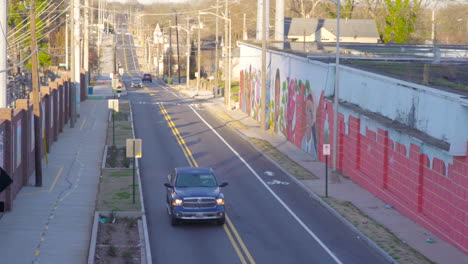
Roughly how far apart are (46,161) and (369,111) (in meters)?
16.7

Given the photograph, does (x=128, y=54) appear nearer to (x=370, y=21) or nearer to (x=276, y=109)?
(x=370, y=21)

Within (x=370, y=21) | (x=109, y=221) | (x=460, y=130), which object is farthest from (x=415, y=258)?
(x=370, y=21)

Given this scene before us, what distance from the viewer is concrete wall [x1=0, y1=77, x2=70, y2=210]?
24.6 m

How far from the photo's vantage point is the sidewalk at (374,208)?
66.0 feet

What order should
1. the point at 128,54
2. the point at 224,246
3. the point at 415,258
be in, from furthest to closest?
the point at 128,54, the point at 224,246, the point at 415,258

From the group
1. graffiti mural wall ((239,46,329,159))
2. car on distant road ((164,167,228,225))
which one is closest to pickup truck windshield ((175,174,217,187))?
car on distant road ((164,167,228,225))

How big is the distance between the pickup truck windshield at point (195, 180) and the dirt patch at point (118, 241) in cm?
206

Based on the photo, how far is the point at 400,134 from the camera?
25625 mm

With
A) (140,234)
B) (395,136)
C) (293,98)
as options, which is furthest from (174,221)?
(293,98)

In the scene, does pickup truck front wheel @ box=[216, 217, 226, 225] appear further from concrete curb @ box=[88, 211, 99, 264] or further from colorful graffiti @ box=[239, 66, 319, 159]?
colorful graffiti @ box=[239, 66, 319, 159]

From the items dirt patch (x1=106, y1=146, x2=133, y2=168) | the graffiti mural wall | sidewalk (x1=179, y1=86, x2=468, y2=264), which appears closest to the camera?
sidewalk (x1=179, y1=86, x2=468, y2=264)

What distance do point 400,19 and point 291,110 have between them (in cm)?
4904

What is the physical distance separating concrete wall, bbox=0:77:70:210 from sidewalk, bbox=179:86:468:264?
1230cm

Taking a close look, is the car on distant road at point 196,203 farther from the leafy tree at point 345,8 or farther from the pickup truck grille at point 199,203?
the leafy tree at point 345,8
